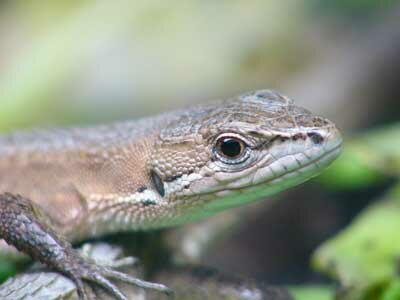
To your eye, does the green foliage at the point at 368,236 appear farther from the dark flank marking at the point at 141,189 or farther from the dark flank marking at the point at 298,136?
the dark flank marking at the point at 141,189

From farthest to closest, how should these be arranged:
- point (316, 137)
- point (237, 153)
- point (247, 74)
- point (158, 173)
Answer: point (247, 74)
point (158, 173)
point (237, 153)
point (316, 137)

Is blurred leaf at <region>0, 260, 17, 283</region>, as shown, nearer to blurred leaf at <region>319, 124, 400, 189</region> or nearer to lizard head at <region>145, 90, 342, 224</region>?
lizard head at <region>145, 90, 342, 224</region>

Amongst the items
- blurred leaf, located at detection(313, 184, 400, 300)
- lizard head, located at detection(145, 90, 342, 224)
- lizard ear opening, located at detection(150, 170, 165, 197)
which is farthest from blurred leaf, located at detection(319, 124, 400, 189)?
lizard ear opening, located at detection(150, 170, 165, 197)

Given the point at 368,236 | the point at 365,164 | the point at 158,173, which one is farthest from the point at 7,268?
the point at 365,164

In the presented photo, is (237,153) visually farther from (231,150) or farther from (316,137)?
(316,137)

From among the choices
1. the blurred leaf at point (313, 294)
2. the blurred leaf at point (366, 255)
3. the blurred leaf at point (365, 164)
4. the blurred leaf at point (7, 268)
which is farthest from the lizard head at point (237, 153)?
the blurred leaf at point (365, 164)

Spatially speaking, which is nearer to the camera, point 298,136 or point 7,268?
point 298,136
